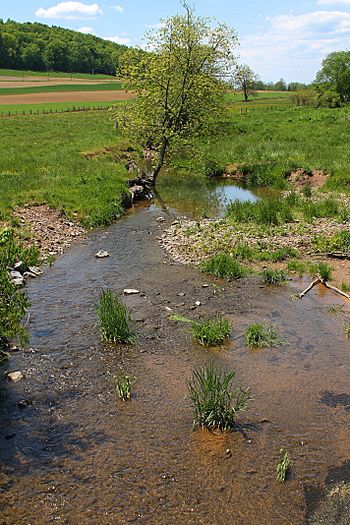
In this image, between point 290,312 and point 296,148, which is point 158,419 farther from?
point 296,148

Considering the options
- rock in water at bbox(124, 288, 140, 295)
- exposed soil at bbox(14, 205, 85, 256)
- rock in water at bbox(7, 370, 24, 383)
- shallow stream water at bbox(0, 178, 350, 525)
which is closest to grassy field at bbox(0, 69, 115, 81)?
exposed soil at bbox(14, 205, 85, 256)

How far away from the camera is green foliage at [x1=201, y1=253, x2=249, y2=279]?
58.7 feet

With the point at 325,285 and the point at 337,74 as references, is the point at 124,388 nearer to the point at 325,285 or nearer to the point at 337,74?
the point at 325,285

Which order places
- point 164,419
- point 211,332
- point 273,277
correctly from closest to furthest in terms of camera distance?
point 164,419
point 211,332
point 273,277

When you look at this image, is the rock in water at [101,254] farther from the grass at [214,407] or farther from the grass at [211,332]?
the grass at [214,407]

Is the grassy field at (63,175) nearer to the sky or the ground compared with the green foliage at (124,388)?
nearer to the sky

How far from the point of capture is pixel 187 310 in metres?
15.4

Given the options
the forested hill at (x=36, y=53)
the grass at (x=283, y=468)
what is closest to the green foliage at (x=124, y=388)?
the grass at (x=283, y=468)

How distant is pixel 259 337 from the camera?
1340cm

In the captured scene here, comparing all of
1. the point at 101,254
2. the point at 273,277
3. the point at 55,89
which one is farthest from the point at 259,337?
the point at 55,89

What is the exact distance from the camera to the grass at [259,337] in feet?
43.4

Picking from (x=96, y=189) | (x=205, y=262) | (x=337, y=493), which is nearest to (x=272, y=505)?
(x=337, y=493)

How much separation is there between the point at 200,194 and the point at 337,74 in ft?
250

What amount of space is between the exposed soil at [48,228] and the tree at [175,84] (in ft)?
38.9
